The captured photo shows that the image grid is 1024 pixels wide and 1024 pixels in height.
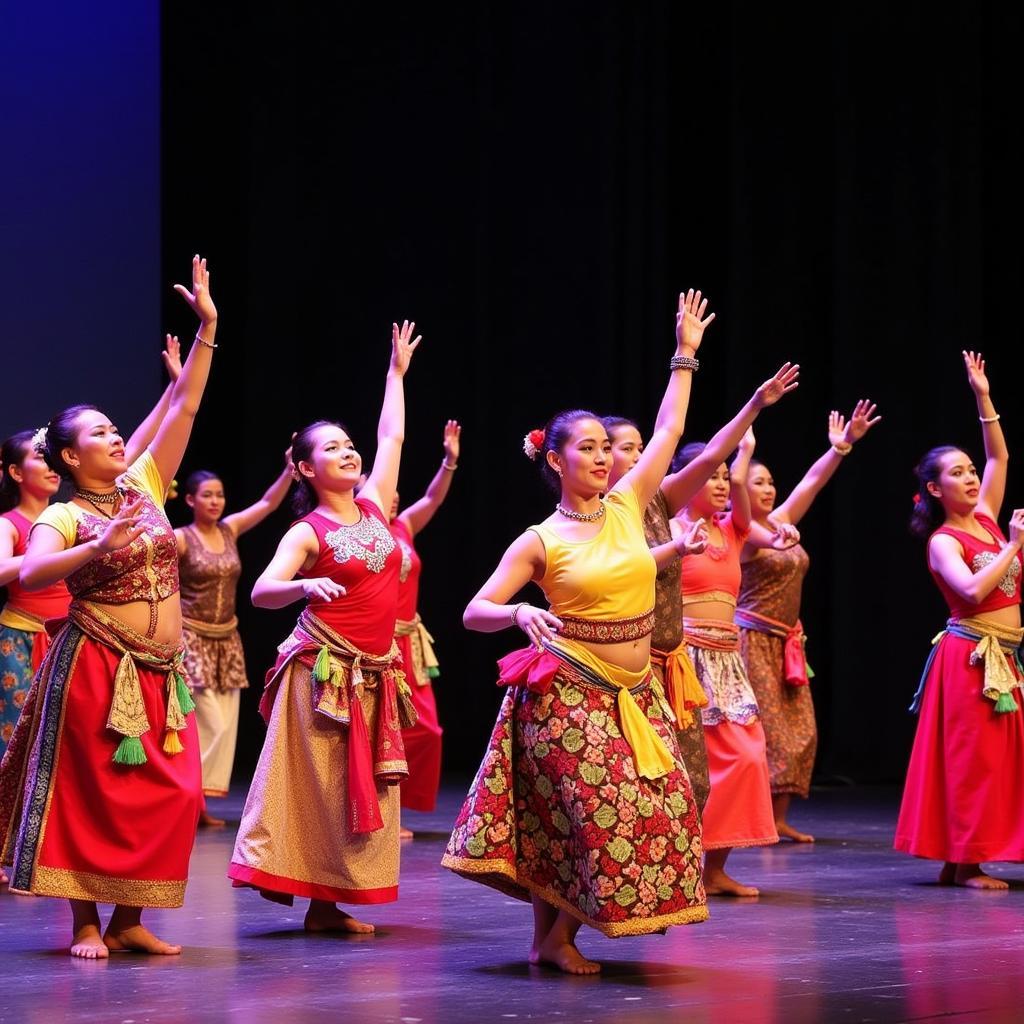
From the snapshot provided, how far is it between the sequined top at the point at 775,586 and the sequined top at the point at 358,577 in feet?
8.24

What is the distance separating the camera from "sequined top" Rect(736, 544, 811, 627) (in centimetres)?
651

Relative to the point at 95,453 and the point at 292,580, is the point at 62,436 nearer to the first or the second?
the point at 95,453

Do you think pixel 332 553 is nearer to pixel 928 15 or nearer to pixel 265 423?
pixel 265 423

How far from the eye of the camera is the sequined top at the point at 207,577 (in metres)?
7.12

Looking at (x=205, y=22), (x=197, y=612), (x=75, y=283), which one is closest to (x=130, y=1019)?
(x=197, y=612)

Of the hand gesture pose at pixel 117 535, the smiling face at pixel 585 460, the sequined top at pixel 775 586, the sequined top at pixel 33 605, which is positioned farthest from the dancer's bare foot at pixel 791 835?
the hand gesture pose at pixel 117 535

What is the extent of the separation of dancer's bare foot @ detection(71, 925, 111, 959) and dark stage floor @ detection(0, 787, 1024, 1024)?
Result: 0.04m

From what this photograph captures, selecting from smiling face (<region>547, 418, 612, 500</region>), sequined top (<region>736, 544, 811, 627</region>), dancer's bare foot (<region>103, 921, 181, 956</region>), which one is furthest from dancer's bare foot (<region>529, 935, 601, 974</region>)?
sequined top (<region>736, 544, 811, 627</region>)

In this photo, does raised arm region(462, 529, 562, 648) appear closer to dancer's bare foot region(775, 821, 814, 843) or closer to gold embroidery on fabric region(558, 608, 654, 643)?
gold embroidery on fabric region(558, 608, 654, 643)

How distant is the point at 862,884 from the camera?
200 inches

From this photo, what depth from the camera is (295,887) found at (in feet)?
13.4

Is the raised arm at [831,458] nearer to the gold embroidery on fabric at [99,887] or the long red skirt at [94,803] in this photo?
the long red skirt at [94,803]

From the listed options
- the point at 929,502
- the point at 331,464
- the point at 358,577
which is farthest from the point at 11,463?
the point at 929,502

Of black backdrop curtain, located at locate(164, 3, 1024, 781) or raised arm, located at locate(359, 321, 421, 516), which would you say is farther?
black backdrop curtain, located at locate(164, 3, 1024, 781)
